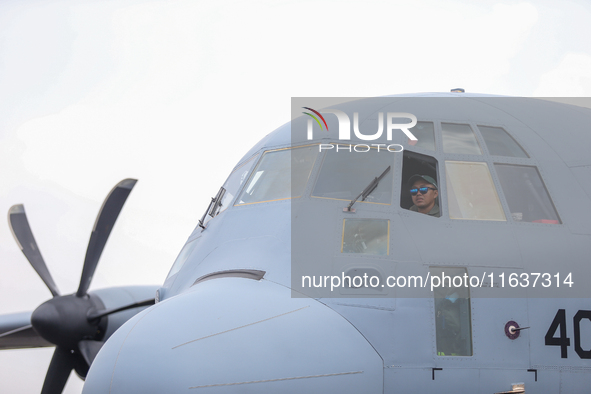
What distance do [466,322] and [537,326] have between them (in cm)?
75

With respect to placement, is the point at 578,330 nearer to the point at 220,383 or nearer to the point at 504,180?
the point at 504,180

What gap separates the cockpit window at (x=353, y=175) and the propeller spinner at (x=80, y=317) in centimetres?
644

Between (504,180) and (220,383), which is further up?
(504,180)

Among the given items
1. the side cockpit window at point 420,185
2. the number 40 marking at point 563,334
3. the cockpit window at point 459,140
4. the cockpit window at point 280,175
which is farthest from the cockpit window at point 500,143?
the cockpit window at point 280,175

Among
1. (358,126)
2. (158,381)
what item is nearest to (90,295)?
(358,126)

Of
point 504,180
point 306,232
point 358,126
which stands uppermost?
point 358,126

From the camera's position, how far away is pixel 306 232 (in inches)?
231

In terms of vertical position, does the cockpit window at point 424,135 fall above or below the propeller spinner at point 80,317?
above

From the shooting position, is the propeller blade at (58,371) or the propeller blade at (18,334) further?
the propeller blade at (18,334)

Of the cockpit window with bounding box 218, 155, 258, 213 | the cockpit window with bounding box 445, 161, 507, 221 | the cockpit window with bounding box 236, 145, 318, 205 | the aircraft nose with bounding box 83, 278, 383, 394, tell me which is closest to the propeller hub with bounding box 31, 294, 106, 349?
the cockpit window with bounding box 218, 155, 258, 213

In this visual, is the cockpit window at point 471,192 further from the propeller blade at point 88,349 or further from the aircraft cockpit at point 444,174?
the propeller blade at point 88,349

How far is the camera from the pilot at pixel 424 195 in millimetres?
6070

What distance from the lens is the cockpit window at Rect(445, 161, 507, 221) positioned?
6.05 metres

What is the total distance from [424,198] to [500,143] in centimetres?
134
